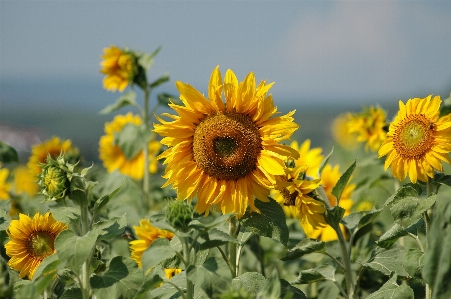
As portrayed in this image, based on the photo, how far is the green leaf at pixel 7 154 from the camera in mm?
2545

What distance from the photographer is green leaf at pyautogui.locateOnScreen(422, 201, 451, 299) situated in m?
1.41

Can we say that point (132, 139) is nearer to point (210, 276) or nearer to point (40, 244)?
point (40, 244)

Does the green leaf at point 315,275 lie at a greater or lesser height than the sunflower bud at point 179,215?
lesser

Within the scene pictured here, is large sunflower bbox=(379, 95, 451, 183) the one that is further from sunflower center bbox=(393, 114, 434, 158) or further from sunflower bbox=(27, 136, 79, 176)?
sunflower bbox=(27, 136, 79, 176)

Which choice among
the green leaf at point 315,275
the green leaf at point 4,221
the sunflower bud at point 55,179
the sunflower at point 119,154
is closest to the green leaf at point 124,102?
the sunflower at point 119,154

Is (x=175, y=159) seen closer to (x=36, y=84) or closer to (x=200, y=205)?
(x=200, y=205)

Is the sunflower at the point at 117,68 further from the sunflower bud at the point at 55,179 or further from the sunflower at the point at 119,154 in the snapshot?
the sunflower bud at the point at 55,179

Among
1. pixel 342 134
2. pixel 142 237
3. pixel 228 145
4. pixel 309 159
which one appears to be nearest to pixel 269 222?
pixel 228 145

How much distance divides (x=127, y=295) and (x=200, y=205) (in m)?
0.32

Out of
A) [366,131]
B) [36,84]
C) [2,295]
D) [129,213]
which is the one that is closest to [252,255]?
[129,213]

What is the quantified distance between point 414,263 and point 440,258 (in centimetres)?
24

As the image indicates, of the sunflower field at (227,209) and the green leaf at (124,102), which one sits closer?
the sunflower field at (227,209)

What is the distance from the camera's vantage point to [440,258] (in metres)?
1.43

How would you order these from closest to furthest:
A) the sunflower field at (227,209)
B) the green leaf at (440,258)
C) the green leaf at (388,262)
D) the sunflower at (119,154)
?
the green leaf at (440,258) → the sunflower field at (227,209) → the green leaf at (388,262) → the sunflower at (119,154)
